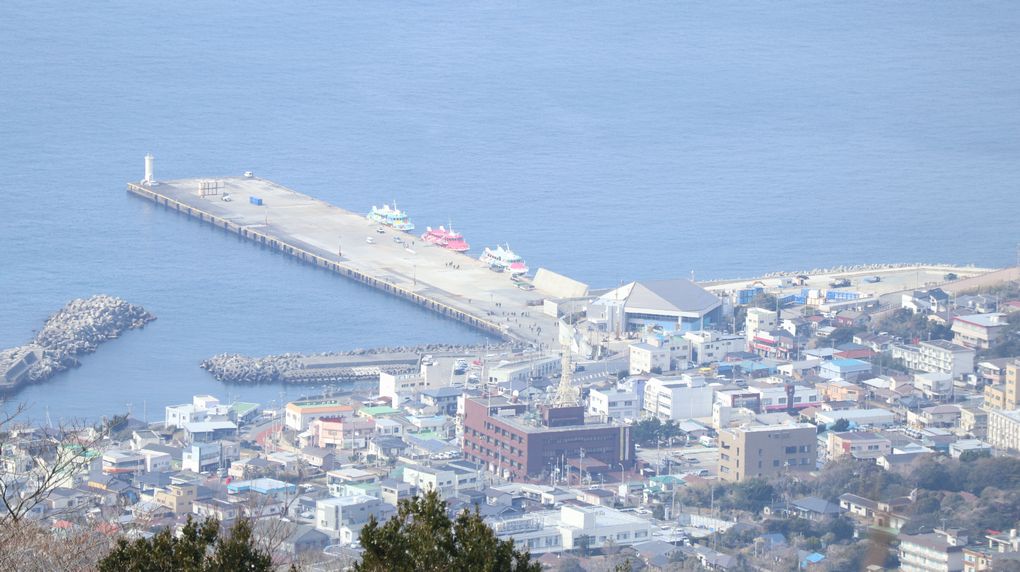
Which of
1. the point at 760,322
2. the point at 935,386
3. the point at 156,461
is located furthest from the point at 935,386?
the point at 156,461

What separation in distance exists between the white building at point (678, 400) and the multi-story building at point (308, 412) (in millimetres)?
1963

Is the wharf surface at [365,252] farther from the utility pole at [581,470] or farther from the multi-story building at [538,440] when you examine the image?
the utility pole at [581,470]

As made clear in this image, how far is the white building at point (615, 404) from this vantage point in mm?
13320

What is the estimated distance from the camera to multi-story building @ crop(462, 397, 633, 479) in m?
12.1

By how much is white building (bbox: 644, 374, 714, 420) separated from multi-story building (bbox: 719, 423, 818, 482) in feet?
3.88

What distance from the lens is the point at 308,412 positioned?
13.0 m

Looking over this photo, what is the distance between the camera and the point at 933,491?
37.4ft

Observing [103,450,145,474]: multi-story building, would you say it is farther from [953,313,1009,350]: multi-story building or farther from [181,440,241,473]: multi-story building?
[953,313,1009,350]: multi-story building

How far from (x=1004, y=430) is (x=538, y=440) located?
116 inches

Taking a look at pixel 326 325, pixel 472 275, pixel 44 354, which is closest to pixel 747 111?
pixel 472 275

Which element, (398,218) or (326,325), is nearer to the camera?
(326,325)

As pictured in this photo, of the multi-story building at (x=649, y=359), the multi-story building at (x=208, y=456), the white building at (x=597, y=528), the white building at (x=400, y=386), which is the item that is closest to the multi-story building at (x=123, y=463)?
the multi-story building at (x=208, y=456)

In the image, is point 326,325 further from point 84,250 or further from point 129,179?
point 129,179

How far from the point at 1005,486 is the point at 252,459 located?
4301 millimetres
